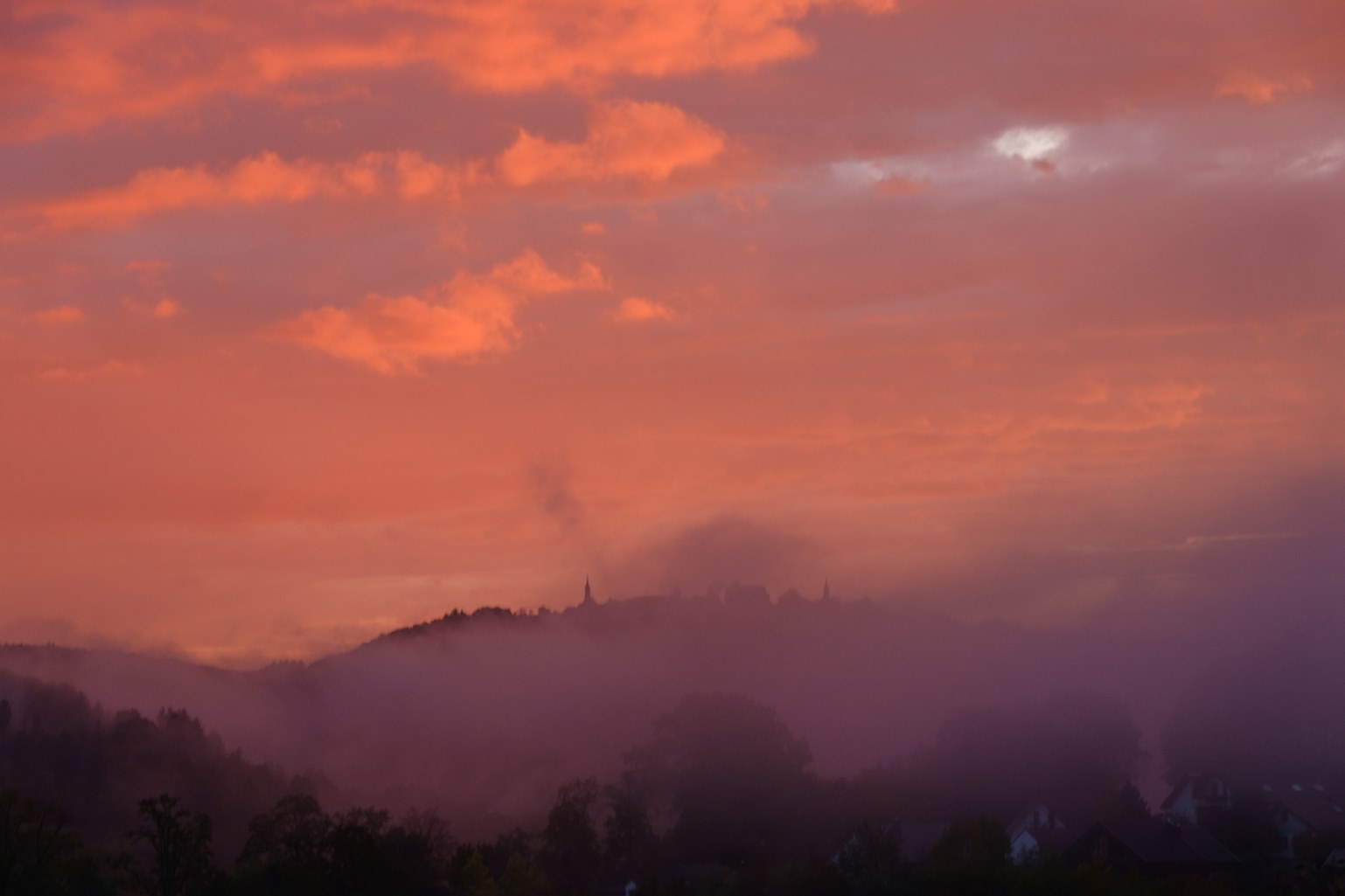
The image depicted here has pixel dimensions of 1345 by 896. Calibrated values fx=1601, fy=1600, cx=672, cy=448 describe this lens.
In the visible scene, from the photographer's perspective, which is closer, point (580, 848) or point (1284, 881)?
point (1284, 881)

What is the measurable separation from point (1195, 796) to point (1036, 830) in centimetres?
3133

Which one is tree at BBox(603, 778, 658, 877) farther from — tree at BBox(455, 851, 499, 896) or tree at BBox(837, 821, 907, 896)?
tree at BBox(837, 821, 907, 896)

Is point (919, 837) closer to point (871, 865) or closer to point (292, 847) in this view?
point (871, 865)

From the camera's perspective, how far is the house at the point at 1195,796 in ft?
519

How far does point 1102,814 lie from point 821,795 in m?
33.8

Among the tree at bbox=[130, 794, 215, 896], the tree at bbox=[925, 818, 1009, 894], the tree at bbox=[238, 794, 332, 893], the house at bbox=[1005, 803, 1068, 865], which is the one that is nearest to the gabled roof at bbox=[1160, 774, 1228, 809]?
the house at bbox=[1005, 803, 1068, 865]

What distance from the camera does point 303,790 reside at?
7623 inches

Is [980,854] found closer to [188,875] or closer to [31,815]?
[188,875]

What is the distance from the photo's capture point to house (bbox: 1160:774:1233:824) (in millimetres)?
158250

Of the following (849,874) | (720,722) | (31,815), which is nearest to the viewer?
(31,815)

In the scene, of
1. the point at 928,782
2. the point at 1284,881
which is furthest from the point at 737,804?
the point at 1284,881

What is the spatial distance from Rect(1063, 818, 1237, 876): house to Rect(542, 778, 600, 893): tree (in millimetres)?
44505

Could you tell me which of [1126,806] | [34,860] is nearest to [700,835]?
[1126,806]

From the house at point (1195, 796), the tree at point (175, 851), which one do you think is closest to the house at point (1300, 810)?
the house at point (1195, 796)
